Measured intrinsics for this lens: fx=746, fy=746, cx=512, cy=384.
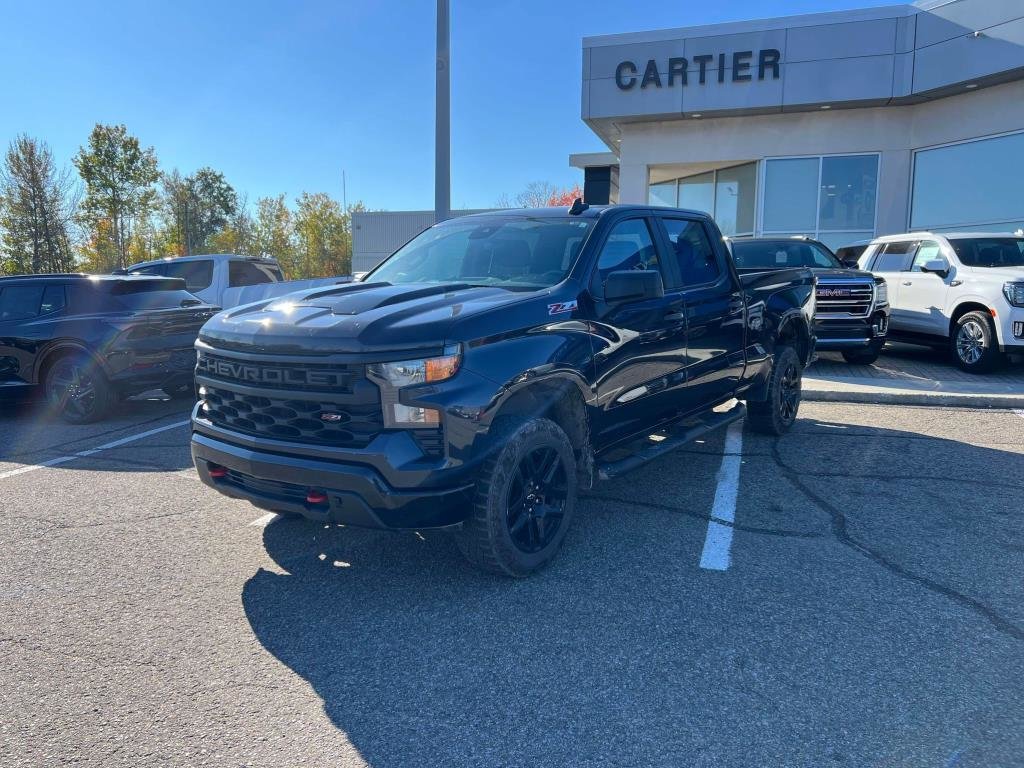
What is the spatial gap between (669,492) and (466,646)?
2.54 metres

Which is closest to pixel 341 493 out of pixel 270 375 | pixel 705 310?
pixel 270 375

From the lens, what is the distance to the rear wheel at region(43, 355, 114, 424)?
26.3ft

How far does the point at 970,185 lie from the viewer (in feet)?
51.4

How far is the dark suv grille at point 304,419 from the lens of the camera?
3410 mm

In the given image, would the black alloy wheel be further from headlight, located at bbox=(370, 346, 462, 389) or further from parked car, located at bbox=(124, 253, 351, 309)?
parked car, located at bbox=(124, 253, 351, 309)

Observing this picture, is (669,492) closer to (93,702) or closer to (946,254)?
(93,702)

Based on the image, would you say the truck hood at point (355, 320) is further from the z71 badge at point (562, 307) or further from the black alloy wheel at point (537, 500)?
the black alloy wheel at point (537, 500)

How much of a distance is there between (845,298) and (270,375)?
9.22 meters

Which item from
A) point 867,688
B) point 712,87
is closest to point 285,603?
point 867,688

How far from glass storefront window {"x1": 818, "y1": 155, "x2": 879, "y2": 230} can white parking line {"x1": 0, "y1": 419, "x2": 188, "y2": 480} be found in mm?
15043

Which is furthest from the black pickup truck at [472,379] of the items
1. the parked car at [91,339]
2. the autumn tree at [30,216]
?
the autumn tree at [30,216]

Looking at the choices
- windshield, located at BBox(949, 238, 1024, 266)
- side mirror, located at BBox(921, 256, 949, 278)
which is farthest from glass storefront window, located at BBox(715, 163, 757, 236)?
windshield, located at BBox(949, 238, 1024, 266)

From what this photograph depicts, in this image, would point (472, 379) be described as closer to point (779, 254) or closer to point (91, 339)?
point (91, 339)

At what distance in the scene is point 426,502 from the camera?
3.38 m
